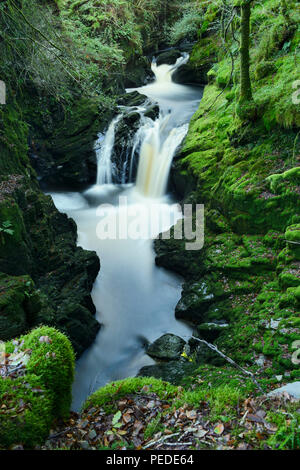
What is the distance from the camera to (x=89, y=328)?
6.57 m

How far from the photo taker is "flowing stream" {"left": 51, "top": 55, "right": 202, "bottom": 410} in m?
6.47

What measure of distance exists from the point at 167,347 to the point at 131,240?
391 cm

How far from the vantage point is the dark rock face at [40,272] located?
509cm

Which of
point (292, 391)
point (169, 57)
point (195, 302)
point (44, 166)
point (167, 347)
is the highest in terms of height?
point (169, 57)

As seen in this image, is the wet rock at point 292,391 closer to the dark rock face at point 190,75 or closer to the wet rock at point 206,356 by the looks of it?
the wet rock at point 206,356

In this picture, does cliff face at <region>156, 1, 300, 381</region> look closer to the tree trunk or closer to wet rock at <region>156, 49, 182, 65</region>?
the tree trunk

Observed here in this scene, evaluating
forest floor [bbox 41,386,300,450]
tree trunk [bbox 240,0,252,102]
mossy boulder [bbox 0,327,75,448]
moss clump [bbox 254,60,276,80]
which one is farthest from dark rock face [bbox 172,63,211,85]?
forest floor [bbox 41,386,300,450]

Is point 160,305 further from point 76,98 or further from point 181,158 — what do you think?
point 76,98

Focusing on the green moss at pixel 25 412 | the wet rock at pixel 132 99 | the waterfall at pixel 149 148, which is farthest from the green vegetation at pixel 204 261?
the wet rock at pixel 132 99

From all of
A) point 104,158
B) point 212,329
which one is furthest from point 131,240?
point 212,329

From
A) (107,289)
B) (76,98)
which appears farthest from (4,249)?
(76,98)

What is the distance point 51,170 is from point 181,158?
16.3ft

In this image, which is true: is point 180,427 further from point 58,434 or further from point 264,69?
point 264,69

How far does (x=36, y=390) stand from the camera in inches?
99.1
